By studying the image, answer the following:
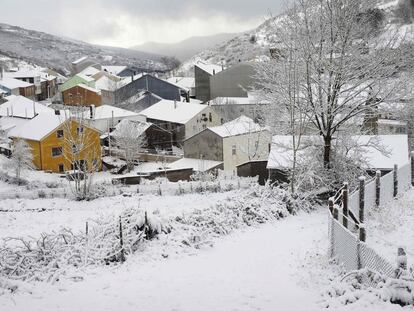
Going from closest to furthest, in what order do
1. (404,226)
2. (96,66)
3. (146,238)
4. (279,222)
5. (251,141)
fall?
(404,226), (146,238), (279,222), (251,141), (96,66)

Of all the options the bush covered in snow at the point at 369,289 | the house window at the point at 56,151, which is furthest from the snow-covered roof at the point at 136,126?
the bush covered in snow at the point at 369,289

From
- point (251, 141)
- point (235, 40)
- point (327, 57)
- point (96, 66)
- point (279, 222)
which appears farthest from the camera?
point (235, 40)

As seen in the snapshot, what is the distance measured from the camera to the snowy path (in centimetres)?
870

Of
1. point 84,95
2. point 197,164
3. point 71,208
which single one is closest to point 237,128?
point 197,164

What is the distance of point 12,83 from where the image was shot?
8944 centimetres

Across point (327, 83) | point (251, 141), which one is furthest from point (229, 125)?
point (327, 83)

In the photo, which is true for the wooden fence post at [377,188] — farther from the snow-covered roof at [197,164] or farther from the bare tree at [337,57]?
the snow-covered roof at [197,164]

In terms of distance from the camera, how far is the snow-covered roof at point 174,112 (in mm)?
57656

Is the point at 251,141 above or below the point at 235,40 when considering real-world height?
below

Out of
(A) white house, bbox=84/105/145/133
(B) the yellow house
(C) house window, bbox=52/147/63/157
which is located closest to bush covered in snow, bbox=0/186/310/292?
(B) the yellow house

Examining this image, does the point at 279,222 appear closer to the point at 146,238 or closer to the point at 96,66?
the point at 146,238

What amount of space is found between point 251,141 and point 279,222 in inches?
1214

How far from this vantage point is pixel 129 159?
160 ft

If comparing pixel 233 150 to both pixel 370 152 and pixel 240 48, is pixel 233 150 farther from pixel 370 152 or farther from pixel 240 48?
pixel 240 48
